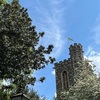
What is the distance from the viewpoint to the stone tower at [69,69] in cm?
4622

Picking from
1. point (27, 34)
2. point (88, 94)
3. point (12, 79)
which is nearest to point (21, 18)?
point (27, 34)

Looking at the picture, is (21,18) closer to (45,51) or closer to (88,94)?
(45,51)

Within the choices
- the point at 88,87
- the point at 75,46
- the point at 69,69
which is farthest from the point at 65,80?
the point at 88,87

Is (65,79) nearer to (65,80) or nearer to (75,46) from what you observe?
(65,80)

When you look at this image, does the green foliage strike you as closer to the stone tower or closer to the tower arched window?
the stone tower

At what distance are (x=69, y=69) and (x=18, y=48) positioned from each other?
1286 inches

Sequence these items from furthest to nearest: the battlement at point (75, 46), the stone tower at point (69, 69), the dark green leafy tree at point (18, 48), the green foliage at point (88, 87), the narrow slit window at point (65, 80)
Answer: the narrow slit window at point (65, 80)
the battlement at point (75, 46)
the stone tower at point (69, 69)
the green foliage at point (88, 87)
the dark green leafy tree at point (18, 48)

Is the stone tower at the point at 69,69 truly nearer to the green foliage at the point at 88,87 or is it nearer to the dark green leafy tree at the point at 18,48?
the green foliage at the point at 88,87

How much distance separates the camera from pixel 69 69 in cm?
4706

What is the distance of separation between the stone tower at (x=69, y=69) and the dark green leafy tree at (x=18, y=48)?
29340 mm

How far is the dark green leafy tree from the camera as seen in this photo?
14.7 meters

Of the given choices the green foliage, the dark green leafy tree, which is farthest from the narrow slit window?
the dark green leafy tree

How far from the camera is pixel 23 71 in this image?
16172mm

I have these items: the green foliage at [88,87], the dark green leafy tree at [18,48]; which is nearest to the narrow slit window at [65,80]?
the green foliage at [88,87]
